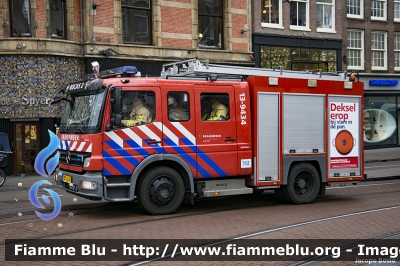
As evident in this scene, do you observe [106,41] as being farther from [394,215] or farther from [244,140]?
[394,215]

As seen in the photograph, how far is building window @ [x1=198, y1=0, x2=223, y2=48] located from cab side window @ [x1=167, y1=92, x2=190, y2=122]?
47.7 feet

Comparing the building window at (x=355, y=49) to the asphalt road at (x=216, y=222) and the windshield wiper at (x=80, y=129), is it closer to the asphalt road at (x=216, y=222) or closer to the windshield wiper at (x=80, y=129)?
the asphalt road at (x=216, y=222)

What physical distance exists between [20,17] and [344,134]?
14.1 meters

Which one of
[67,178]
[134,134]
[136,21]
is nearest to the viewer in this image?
[134,134]

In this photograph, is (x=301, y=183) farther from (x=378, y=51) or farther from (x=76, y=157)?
(x=378, y=51)

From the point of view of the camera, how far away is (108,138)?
10.3 metres

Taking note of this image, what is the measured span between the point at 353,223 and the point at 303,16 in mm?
21383

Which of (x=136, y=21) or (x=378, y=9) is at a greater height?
(x=378, y=9)

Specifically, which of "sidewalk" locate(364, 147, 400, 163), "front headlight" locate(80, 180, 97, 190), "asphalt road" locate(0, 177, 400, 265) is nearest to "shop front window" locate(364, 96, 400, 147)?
"sidewalk" locate(364, 147, 400, 163)

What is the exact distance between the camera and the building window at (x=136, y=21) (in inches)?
908

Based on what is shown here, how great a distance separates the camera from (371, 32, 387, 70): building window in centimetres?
3240

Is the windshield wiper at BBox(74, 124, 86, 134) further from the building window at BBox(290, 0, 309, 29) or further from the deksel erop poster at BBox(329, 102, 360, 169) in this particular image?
the building window at BBox(290, 0, 309, 29)

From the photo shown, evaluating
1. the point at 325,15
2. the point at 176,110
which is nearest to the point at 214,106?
the point at 176,110

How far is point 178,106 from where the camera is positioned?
36.1 ft
